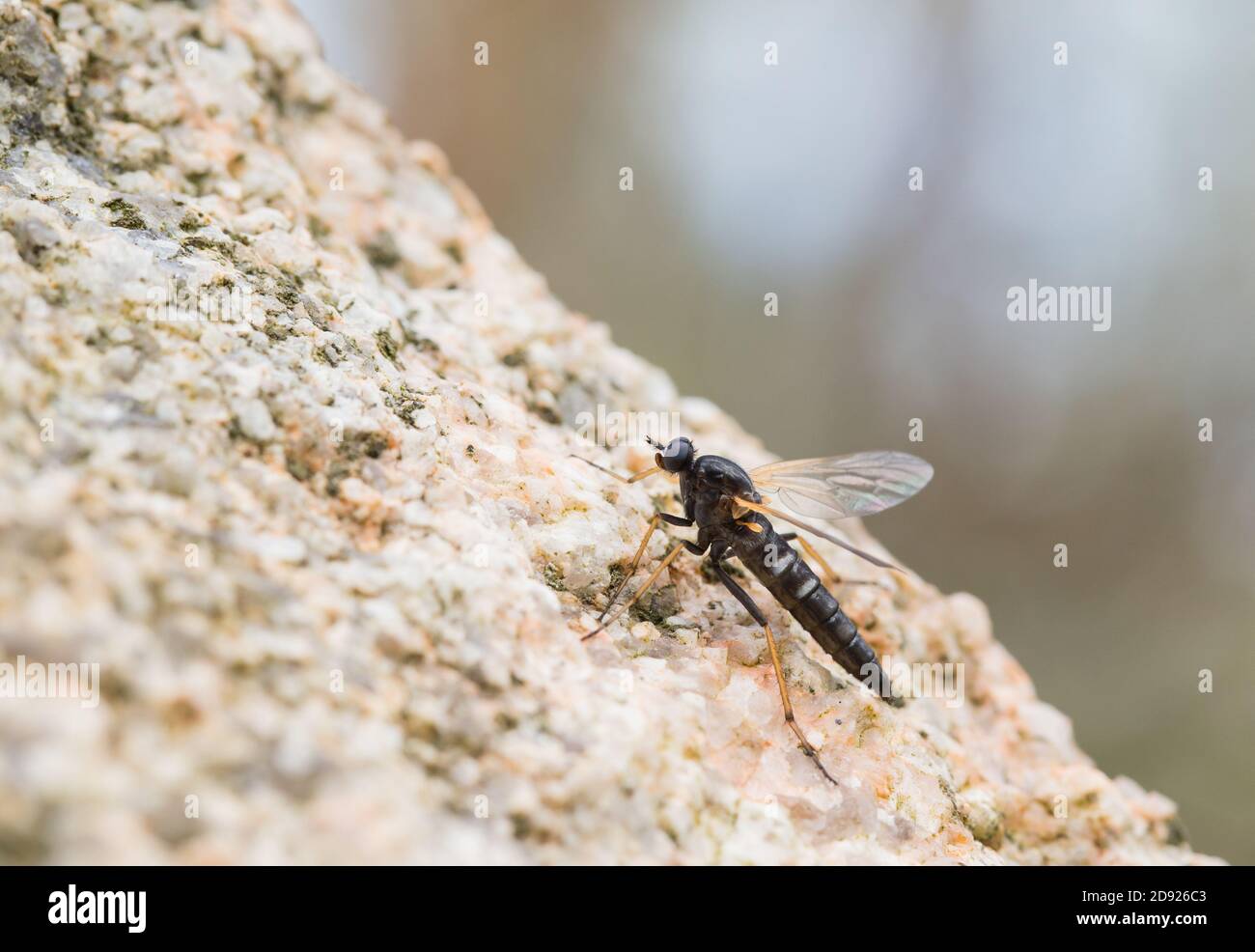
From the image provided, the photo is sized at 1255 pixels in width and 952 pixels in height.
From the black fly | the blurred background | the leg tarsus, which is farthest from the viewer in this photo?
the blurred background

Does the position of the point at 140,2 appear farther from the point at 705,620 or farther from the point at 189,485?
the point at 705,620

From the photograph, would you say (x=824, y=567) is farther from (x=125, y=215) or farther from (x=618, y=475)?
(x=125, y=215)

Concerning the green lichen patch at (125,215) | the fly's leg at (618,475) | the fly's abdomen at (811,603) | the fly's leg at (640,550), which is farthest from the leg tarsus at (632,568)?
the green lichen patch at (125,215)

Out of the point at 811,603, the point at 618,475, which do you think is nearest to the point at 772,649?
the point at 811,603

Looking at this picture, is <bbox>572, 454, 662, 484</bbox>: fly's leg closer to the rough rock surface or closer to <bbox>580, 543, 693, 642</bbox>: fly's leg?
the rough rock surface

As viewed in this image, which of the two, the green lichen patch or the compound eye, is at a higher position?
the green lichen patch

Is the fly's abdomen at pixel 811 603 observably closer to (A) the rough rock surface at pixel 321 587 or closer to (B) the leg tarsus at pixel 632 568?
(A) the rough rock surface at pixel 321 587

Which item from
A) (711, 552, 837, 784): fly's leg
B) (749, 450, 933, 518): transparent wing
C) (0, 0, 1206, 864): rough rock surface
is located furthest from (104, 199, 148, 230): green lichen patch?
(749, 450, 933, 518): transparent wing
